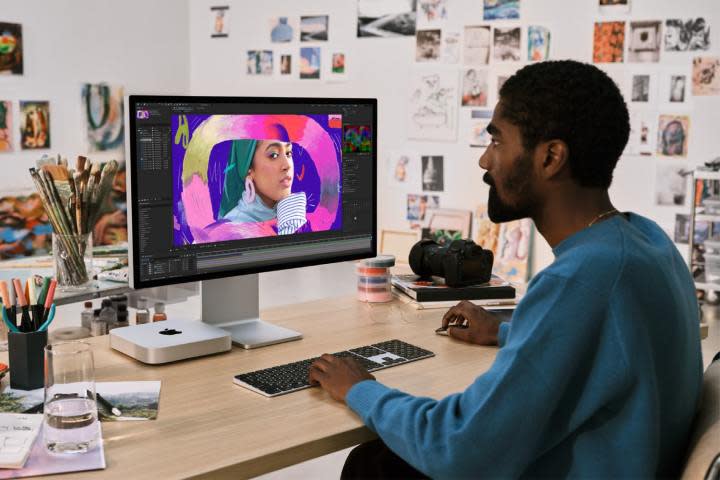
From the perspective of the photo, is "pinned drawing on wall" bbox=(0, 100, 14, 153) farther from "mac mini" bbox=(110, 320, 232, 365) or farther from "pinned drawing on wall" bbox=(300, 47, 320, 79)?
"mac mini" bbox=(110, 320, 232, 365)

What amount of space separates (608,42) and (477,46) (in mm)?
686

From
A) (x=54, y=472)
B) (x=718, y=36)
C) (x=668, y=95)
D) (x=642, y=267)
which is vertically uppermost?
(x=718, y=36)

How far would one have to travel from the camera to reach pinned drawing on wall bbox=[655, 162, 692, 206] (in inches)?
158

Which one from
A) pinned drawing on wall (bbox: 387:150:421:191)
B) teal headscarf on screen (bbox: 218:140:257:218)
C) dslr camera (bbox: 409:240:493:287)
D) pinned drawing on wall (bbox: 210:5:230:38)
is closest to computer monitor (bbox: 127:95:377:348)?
teal headscarf on screen (bbox: 218:140:257:218)

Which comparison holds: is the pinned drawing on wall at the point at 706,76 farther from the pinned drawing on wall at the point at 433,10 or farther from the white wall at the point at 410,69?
the pinned drawing on wall at the point at 433,10

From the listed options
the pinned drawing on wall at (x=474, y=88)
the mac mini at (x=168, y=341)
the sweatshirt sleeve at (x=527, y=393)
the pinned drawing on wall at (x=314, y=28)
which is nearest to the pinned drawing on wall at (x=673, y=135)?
the pinned drawing on wall at (x=474, y=88)

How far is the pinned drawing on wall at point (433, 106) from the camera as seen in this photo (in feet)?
15.3

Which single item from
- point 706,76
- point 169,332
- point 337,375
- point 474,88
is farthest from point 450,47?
point 337,375

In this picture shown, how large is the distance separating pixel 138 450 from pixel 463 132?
3518 millimetres

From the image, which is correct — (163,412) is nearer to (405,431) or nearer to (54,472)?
(54,472)

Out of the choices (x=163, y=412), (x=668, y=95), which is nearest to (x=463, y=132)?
(x=668, y=95)

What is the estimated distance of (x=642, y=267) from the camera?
1.24 metres

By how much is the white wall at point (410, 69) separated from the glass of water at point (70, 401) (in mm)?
3209

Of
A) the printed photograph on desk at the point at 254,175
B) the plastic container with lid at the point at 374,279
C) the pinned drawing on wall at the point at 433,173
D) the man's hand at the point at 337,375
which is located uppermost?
the printed photograph on desk at the point at 254,175
